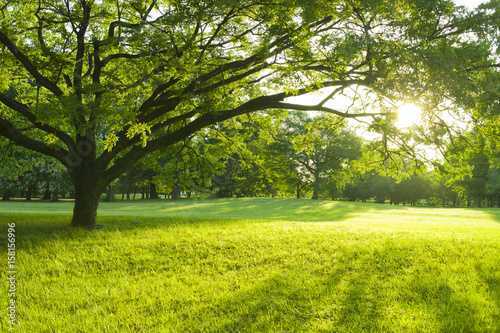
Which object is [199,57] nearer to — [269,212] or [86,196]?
[86,196]

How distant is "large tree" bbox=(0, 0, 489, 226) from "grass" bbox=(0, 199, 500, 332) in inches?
127

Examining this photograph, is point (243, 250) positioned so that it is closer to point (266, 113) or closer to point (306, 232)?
point (306, 232)

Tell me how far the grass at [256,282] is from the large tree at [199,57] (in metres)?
3.23

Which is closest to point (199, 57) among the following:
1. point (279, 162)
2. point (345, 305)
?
point (279, 162)

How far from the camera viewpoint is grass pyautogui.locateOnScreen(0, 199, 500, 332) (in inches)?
278

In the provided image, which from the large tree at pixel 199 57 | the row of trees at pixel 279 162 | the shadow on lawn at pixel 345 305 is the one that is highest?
the large tree at pixel 199 57

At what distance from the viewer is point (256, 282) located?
8.90 metres

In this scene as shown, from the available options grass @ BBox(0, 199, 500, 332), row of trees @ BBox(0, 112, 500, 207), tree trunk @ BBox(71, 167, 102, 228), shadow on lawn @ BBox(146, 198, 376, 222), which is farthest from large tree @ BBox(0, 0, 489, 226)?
shadow on lawn @ BBox(146, 198, 376, 222)

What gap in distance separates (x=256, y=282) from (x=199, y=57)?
6540 millimetres

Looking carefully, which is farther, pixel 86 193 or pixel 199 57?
pixel 86 193

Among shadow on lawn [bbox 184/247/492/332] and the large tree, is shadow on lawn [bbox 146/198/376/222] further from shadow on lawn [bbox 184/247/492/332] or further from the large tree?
shadow on lawn [bbox 184/247/492/332]

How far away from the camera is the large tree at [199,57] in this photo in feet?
31.4

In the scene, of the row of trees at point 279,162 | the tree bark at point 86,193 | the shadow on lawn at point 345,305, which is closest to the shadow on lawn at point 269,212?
the row of trees at point 279,162

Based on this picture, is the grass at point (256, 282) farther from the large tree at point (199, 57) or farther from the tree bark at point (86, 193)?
the large tree at point (199, 57)
